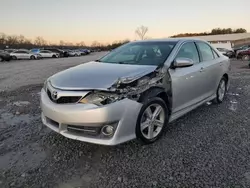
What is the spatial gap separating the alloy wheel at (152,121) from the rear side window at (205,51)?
1794 mm

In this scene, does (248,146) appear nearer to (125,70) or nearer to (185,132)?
(185,132)

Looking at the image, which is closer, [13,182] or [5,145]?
[13,182]

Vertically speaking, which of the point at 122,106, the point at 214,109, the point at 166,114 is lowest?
the point at 214,109

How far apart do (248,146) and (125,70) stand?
6.59 ft

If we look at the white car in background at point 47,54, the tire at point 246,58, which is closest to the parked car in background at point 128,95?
the tire at point 246,58

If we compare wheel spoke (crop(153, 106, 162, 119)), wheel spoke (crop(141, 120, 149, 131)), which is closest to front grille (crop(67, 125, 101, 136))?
wheel spoke (crop(141, 120, 149, 131))

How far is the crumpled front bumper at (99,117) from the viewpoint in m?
2.66

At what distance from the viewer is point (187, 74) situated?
12.4 feet

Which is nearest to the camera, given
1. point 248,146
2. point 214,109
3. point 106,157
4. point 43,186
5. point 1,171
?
point 43,186

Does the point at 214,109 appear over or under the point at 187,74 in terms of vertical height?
under

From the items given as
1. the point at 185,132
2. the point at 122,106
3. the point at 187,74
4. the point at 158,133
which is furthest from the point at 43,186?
the point at 187,74

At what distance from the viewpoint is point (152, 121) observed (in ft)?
10.6

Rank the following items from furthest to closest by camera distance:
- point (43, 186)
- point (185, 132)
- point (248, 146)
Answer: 1. point (185, 132)
2. point (248, 146)
3. point (43, 186)

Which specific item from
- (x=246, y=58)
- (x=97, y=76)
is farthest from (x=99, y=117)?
(x=246, y=58)
